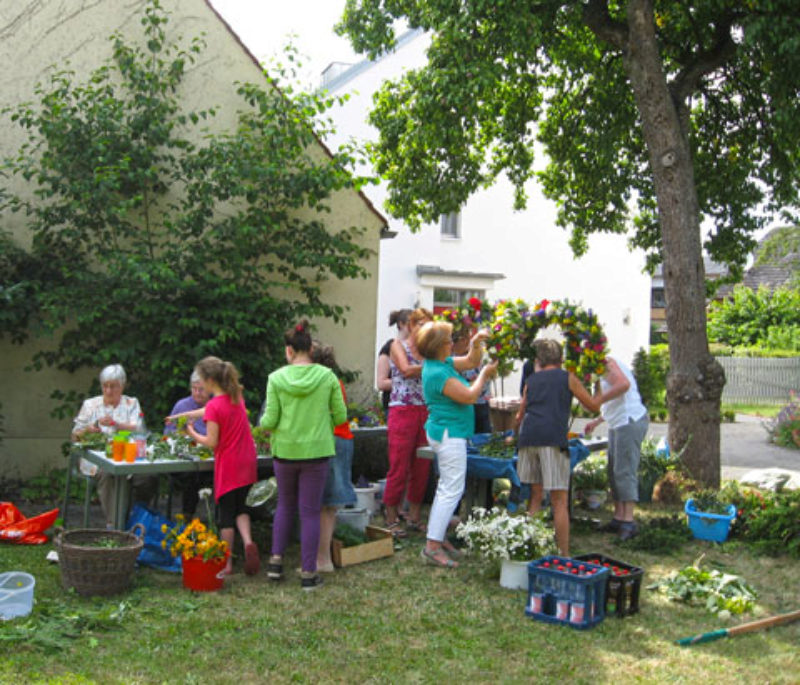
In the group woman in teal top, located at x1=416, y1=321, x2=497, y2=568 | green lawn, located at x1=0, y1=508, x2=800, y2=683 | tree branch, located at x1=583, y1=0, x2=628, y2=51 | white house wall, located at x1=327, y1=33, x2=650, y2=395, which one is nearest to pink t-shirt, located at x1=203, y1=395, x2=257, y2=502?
green lawn, located at x1=0, y1=508, x2=800, y2=683

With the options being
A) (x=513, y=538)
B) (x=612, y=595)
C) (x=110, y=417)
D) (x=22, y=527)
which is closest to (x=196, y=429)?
(x=110, y=417)

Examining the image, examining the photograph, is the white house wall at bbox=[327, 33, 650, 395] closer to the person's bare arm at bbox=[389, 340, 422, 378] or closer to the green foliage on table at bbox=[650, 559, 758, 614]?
the person's bare arm at bbox=[389, 340, 422, 378]

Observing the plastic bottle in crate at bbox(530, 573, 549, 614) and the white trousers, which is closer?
the plastic bottle in crate at bbox(530, 573, 549, 614)

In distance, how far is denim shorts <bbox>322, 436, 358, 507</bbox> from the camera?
19.1ft

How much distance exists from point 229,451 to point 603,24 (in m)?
6.83

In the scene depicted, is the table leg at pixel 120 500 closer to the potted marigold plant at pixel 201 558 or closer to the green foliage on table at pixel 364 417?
the potted marigold plant at pixel 201 558

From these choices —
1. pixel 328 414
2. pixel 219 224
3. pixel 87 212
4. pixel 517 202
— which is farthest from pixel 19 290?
pixel 517 202

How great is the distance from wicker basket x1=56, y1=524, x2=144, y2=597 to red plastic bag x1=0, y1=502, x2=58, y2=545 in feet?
4.58

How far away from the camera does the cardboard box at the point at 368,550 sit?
599cm

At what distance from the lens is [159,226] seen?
29.0 feet

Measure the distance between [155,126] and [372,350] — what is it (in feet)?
12.2

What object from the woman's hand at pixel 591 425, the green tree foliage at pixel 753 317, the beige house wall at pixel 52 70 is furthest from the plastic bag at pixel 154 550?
the green tree foliage at pixel 753 317

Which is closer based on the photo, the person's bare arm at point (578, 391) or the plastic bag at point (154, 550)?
the plastic bag at point (154, 550)

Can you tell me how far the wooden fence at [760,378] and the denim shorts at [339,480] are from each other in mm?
19960
